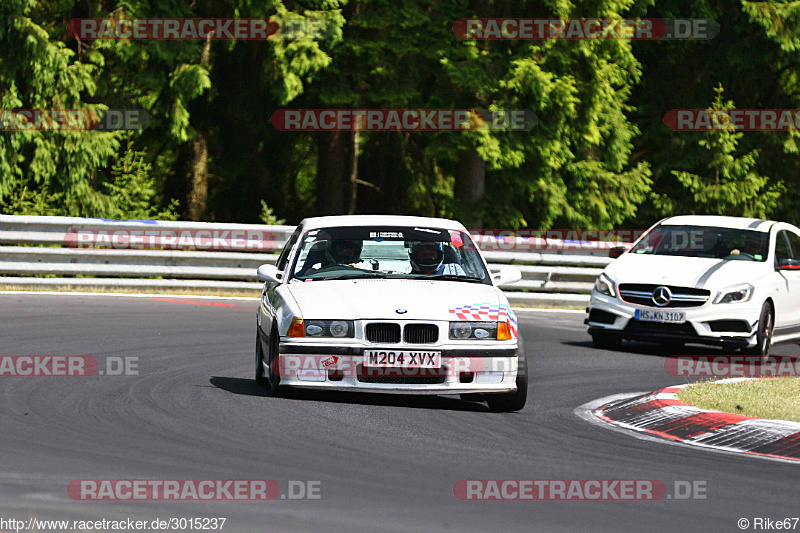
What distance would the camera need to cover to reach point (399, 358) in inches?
396

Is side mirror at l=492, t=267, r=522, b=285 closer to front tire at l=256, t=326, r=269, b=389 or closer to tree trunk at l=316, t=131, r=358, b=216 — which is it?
front tire at l=256, t=326, r=269, b=389

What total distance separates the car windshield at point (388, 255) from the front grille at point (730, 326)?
195 inches

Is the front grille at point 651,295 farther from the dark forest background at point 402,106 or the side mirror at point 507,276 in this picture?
the dark forest background at point 402,106

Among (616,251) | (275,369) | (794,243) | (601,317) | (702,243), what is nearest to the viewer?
(275,369)

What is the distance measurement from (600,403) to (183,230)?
10800 mm

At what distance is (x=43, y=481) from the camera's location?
281 inches

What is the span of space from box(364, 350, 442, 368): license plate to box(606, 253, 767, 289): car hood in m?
6.47

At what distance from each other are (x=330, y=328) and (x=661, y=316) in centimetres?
661

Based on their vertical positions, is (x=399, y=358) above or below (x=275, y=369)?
above

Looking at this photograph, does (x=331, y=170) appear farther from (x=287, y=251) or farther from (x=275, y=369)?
(x=275, y=369)

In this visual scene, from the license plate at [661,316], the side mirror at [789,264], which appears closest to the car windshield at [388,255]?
the license plate at [661,316]

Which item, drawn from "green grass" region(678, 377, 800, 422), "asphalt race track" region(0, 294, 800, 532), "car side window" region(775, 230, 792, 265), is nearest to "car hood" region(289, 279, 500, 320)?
"asphalt race track" region(0, 294, 800, 532)

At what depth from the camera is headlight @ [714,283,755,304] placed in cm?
1574

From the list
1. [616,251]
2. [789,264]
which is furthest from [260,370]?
[789,264]
